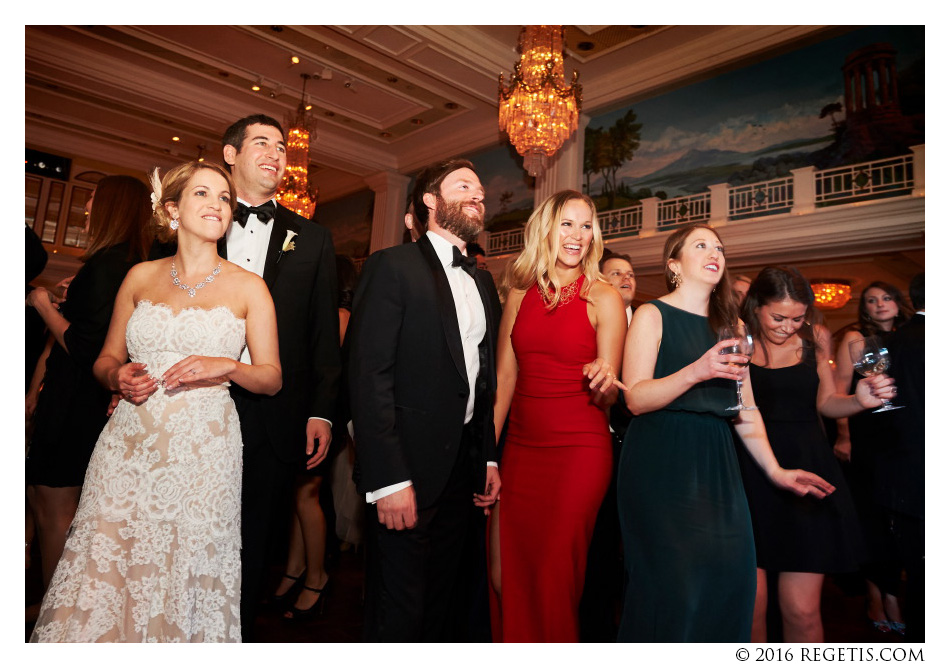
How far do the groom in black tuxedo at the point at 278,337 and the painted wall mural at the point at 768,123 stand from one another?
24.2ft

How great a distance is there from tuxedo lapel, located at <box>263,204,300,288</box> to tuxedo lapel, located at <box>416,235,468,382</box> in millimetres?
535

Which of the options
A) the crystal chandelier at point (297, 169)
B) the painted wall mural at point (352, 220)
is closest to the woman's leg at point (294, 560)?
the crystal chandelier at point (297, 169)

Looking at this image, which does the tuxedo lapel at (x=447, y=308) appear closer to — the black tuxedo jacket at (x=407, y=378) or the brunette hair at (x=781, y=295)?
the black tuxedo jacket at (x=407, y=378)

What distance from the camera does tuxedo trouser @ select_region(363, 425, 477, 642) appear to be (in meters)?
1.91

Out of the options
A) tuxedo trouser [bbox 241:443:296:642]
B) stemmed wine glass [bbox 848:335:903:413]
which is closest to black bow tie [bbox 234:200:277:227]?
tuxedo trouser [bbox 241:443:296:642]

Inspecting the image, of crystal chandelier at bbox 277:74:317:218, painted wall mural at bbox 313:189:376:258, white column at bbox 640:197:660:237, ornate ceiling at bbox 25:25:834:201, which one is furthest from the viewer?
painted wall mural at bbox 313:189:376:258

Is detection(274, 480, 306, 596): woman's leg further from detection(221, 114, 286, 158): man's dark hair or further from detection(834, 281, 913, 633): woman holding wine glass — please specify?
detection(834, 281, 913, 633): woman holding wine glass

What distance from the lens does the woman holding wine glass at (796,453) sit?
Answer: 2.55m

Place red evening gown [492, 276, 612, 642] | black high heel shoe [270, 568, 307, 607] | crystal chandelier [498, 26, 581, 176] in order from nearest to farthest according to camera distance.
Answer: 1. red evening gown [492, 276, 612, 642]
2. black high heel shoe [270, 568, 307, 607]
3. crystal chandelier [498, 26, 581, 176]

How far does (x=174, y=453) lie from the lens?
188 cm

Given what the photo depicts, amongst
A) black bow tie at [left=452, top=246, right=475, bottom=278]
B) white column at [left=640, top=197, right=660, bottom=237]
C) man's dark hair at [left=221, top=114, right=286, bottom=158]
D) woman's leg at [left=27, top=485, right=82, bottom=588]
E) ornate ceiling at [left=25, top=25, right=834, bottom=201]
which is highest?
ornate ceiling at [left=25, top=25, right=834, bottom=201]
